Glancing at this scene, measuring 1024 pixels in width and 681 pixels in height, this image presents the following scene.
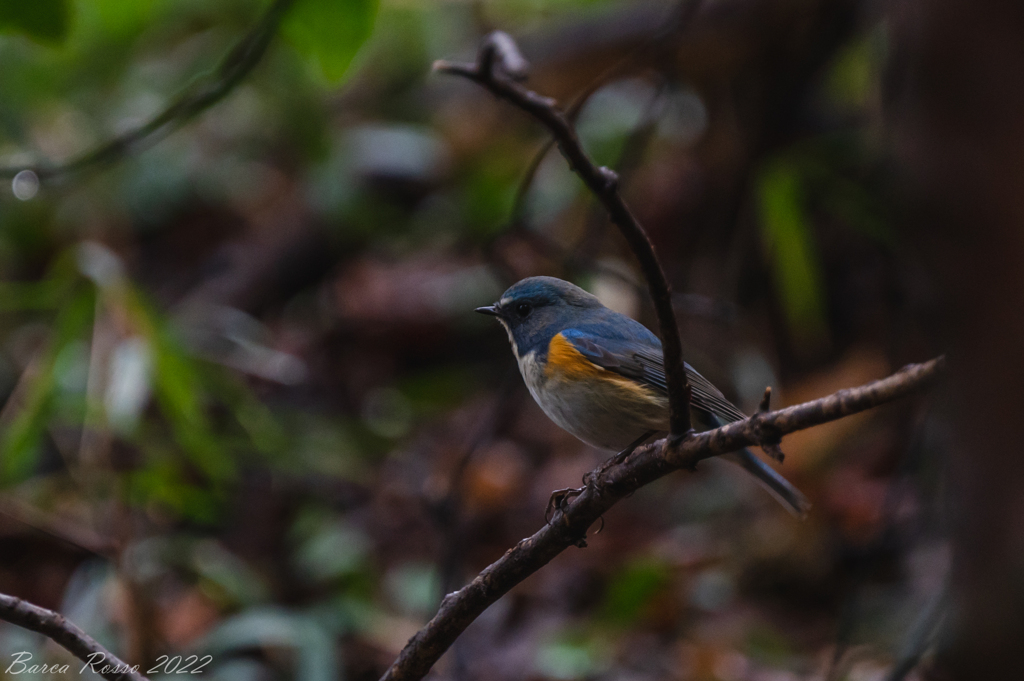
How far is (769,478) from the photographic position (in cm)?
314

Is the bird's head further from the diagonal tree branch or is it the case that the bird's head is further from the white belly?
the diagonal tree branch

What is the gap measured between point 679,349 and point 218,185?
289 inches

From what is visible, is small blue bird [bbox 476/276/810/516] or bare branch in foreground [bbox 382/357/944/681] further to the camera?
small blue bird [bbox 476/276/810/516]

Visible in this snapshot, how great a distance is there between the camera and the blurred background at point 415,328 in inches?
155

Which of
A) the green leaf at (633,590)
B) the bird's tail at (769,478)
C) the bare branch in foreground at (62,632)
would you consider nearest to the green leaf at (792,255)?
the green leaf at (633,590)

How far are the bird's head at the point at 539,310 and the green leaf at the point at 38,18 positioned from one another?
143 cm

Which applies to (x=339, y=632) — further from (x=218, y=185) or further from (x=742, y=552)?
(x=218, y=185)

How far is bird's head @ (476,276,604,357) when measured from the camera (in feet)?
9.23

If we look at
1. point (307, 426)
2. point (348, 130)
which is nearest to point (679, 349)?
point (307, 426)

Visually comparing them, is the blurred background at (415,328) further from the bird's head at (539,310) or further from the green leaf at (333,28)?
the bird's head at (539,310)

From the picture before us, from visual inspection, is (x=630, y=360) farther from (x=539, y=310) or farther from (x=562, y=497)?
(x=562, y=497)

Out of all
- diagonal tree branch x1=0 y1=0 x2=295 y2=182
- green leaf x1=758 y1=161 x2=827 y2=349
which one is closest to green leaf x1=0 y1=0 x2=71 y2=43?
diagonal tree branch x1=0 y1=0 x2=295 y2=182

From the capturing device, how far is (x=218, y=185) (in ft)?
26.4

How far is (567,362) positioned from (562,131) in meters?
1.71
